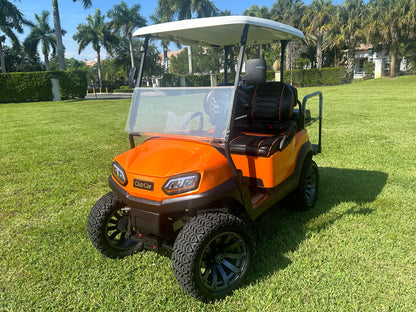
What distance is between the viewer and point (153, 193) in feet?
7.18

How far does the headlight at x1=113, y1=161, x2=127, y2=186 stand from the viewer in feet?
7.75

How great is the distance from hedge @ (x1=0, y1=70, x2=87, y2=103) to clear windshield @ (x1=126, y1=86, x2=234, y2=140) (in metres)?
21.4

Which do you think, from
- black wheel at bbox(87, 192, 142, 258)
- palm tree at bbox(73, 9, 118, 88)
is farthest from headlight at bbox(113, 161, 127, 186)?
palm tree at bbox(73, 9, 118, 88)

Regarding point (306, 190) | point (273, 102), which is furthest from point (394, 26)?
point (273, 102)

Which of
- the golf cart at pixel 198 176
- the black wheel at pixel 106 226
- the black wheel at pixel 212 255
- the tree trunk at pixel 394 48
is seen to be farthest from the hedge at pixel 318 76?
the black wheel at pixel 212 255

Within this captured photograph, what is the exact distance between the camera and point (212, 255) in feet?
7.53

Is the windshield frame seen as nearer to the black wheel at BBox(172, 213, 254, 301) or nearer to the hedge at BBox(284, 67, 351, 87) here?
the black wheel at BBox(172, 213, 254, 301)

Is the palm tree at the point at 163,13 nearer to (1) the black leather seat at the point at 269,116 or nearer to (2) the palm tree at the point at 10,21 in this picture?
(2) the palm tree at the point at 10,21

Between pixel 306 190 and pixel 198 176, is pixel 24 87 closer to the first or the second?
pixel 306 190

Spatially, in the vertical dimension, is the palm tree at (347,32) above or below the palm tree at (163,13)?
below

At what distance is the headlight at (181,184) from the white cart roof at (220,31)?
114cm

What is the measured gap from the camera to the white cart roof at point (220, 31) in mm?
2357

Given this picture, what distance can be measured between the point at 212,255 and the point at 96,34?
55.6m

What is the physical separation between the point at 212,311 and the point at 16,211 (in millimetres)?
2876
